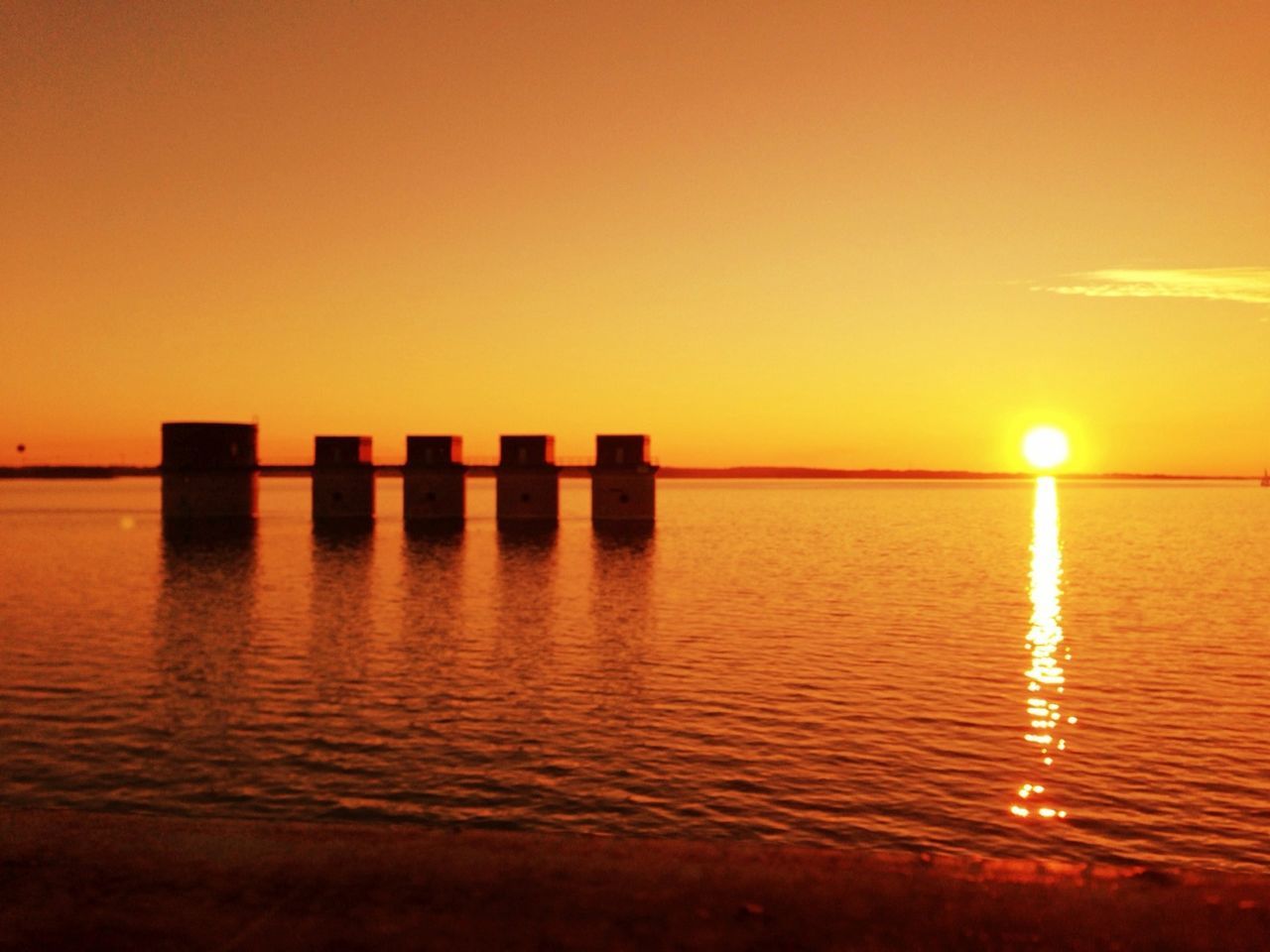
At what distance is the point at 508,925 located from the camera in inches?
314

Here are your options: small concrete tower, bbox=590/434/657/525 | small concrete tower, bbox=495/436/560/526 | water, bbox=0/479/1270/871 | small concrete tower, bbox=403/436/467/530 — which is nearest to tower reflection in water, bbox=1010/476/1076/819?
water, bbox=0/479/1270/871

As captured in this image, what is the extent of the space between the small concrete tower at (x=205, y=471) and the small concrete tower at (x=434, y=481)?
16.9m

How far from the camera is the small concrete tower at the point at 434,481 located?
366 feet

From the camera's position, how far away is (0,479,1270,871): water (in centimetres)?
1744

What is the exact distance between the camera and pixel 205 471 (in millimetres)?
109250

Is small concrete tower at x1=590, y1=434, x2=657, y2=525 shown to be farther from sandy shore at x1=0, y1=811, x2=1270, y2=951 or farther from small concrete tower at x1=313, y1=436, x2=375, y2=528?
sandy shore at x1=0, y1=811, x2=1270, y2=951

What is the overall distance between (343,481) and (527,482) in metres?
20.4

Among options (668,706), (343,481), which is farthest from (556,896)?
(343,481)

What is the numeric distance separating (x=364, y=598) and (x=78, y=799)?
31.6 m

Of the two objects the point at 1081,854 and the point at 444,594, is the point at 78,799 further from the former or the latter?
the point at 444,594

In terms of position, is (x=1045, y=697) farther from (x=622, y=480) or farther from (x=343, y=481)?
(x=343, y=481)

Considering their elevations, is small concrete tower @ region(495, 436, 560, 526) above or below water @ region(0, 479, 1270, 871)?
above

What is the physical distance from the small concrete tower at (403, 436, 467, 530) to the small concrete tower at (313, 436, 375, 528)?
527 cm

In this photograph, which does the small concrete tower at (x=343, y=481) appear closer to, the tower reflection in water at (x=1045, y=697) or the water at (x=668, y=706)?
the water at (x=668, y=706)
